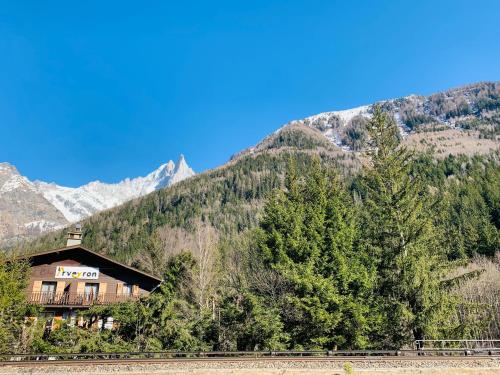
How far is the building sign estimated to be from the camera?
32000 millimetres

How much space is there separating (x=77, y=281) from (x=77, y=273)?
0.69m

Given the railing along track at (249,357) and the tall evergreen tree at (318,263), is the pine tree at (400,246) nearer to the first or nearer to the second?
the tall evergreen tree at (318,263)

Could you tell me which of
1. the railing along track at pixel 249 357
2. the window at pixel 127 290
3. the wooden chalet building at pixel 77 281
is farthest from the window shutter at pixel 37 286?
the railing along track at pixel 249 357

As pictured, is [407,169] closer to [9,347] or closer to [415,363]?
[415,363]

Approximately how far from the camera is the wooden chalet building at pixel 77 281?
30.5 meters

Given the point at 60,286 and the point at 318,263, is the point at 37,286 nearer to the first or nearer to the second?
the point at 60,286

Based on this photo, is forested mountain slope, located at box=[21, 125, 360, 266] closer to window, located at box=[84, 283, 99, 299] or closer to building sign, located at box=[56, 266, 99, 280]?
building sign, located at box=[56, 266, 99, 280]

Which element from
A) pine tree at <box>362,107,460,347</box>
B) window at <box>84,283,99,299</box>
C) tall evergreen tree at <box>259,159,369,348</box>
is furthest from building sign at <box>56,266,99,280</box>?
pine tree at <box>362,107,460,347</box>

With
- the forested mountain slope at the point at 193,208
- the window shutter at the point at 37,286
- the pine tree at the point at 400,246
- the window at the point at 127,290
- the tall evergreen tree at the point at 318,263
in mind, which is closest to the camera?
the pine tree at the point at 400,246

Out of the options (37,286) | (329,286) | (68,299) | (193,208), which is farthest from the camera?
(193,208)

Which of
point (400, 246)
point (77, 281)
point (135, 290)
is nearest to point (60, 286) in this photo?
point (77, 281)

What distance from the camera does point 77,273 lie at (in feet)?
106

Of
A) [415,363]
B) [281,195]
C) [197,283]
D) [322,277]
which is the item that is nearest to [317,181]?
[281,195]

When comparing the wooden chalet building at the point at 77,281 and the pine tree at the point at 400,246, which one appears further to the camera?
the wooden chalet building at the point at 77,281
